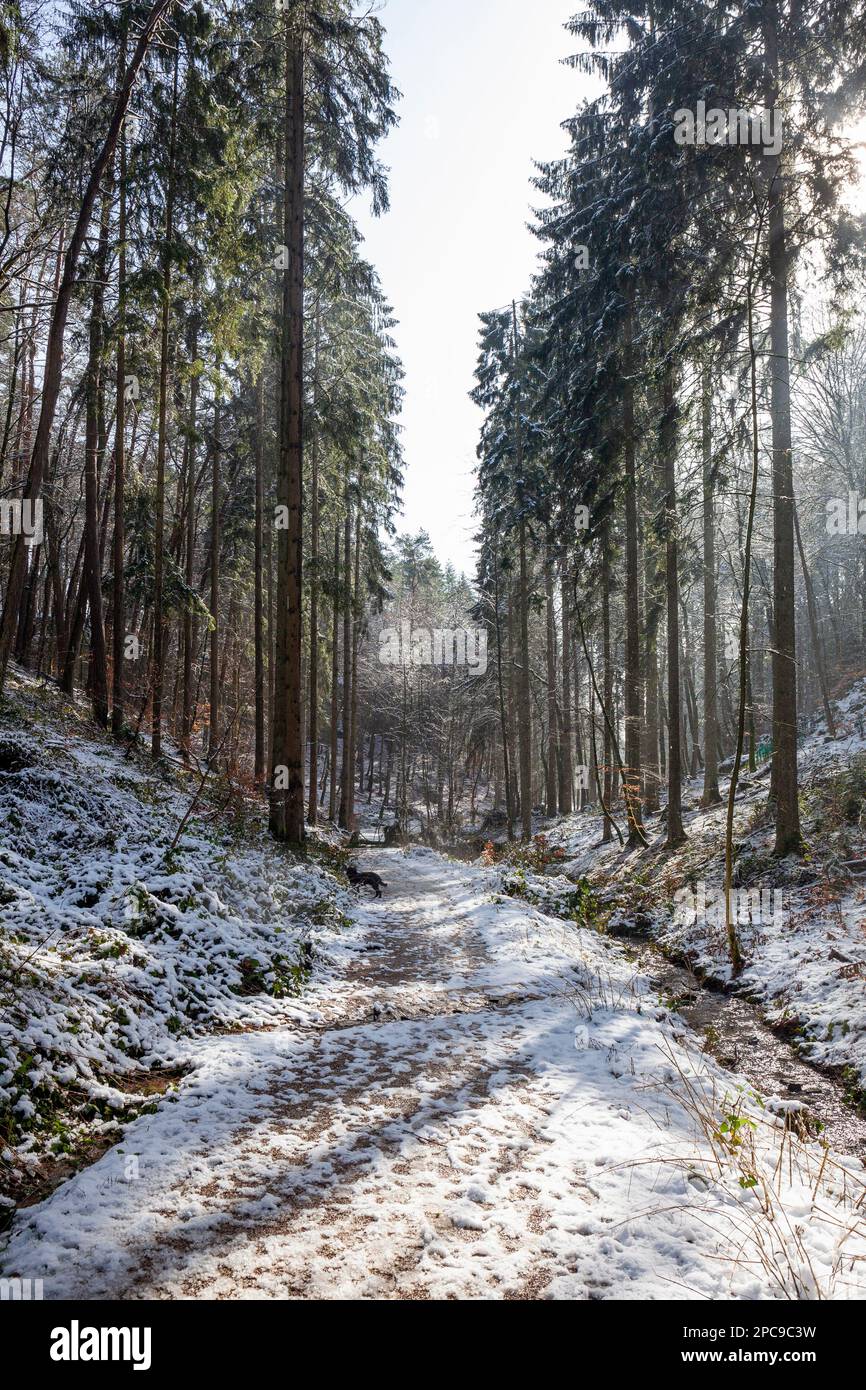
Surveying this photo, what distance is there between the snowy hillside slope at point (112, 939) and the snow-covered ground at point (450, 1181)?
0.37 meters

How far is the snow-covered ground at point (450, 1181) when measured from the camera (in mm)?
2650

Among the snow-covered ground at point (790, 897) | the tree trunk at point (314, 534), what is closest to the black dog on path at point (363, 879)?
the snow-covered ground at point (790, 897)

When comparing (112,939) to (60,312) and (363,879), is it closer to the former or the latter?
(363,879)

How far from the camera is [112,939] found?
5.42m

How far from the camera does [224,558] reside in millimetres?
22188

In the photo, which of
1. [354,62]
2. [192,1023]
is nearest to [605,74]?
[354,62]

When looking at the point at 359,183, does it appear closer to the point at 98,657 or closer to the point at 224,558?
the point at 98,657

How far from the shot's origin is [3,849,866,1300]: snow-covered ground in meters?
2.65

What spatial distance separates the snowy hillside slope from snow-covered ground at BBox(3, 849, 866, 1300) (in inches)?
14.5

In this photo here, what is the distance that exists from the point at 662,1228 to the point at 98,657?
12762 millimetres

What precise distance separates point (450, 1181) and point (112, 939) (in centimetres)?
338

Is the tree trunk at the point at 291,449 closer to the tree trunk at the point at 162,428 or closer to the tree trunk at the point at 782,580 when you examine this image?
the tree trunk at the point at 162,428

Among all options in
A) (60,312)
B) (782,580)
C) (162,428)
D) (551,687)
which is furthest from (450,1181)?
(551,687)

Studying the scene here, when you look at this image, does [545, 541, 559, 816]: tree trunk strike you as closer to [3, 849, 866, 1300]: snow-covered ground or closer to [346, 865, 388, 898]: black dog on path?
[346, 865, 388, 898]: black dog on path
